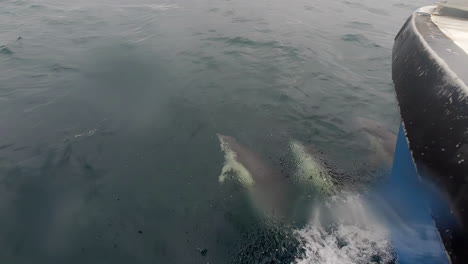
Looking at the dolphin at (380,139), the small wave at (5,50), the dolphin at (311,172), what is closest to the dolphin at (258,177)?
the dolphin at (311,172)

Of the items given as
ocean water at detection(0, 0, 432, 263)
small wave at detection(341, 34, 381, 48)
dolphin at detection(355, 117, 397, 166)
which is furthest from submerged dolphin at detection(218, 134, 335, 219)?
small wave at detection(341, 34, 381, 48)

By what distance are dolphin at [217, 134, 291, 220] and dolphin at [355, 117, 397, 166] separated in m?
2.85

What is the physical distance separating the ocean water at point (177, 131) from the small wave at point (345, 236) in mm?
24

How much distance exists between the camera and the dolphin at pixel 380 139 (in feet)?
24.2

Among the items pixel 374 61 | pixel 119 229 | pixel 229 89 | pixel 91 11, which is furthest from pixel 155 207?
pixel 91 11

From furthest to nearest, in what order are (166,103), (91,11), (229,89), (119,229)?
(91,11)
(229,89)
(166,103)
(119,229)

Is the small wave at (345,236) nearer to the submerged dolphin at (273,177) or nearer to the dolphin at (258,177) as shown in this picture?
the submerged dolphin at (273,177)

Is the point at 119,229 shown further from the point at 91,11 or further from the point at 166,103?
the point at 91,11

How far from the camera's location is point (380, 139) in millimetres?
8102

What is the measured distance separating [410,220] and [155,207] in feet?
16.3

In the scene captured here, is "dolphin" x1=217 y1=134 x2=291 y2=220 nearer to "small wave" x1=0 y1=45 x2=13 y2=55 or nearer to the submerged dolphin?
the submerged dolphin

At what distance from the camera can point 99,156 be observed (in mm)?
7406

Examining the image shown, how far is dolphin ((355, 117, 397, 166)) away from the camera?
7380mm

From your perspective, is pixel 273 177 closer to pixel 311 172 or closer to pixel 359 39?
pixel 311 172
